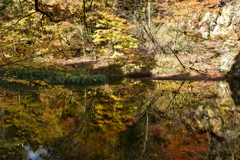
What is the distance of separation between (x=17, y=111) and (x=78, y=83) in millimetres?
5261

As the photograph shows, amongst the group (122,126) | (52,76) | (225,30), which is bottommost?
(122,126)

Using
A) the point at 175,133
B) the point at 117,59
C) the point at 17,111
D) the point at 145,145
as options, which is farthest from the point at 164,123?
the point at 117,59

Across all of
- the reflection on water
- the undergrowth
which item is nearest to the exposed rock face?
the reflection on water

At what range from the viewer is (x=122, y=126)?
5.05m

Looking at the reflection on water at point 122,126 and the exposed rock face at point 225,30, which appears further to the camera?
the exposed rock face at point 225,30

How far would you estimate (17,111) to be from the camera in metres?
6.20

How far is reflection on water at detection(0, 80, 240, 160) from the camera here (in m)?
3.64

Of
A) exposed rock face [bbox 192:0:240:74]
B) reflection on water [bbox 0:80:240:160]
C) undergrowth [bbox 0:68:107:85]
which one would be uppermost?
exposed rock face [bbox 192:0:240:74]

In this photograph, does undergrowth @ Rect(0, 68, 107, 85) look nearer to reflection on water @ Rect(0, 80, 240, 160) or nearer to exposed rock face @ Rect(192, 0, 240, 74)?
reflection on water @ Rect(0, 80, 240, 160)

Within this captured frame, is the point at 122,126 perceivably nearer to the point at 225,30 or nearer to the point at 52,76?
the point at 52,76

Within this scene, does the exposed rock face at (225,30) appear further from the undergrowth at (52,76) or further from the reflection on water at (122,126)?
the undergrowth at (52,76)

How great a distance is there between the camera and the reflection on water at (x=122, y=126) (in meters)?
3.64

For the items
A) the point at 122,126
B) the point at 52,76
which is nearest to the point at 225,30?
the point at 52,76

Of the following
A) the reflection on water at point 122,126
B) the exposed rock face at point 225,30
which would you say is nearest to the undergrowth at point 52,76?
the reflection on water at point 122,126
